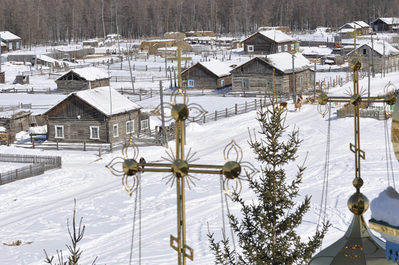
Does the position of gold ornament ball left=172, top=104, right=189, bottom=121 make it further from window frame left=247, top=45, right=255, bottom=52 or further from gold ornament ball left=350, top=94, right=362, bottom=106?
window frame left=247, top=45, right=255, bottom=52

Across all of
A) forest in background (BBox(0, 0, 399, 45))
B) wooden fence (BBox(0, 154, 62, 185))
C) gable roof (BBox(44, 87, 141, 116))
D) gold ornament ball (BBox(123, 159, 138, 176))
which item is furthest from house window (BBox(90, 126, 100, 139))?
forest in background (BBox(0, 0, 399, 45))

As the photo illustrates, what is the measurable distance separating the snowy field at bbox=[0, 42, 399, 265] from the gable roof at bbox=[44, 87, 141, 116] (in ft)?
10.6

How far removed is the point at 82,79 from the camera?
184 feet

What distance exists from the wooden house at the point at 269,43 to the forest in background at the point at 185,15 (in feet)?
141

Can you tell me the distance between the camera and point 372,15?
132 m

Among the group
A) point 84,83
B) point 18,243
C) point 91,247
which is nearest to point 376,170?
point 91,247

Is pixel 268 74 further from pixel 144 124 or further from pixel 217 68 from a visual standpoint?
pixel 144 124

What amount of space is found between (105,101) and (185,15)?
101079 mm

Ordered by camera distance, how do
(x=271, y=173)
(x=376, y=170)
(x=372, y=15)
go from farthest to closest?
(x=372, y=15) < (x=376, y=170) < (x=271, y=173)

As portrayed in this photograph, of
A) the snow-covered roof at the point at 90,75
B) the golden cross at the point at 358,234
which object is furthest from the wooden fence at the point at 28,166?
the golden cross at the point at 358,234

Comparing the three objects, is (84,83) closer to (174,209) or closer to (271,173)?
(174,209)

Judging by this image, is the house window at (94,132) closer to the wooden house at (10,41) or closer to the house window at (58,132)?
the house window at (58,132)

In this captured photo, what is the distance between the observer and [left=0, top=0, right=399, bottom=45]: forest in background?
417 ft

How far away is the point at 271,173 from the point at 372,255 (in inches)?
178
